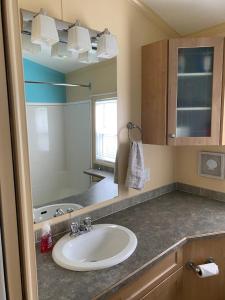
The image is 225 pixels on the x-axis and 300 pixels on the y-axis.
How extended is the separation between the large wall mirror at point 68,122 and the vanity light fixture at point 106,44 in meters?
0.02

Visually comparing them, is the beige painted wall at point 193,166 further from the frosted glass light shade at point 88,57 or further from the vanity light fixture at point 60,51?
the vanity light fixture at point 60,51

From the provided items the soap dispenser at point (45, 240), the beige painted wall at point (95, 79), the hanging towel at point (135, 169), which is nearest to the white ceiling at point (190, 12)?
the beige painted wall at point (95, 79)

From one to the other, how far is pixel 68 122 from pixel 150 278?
3.29ft

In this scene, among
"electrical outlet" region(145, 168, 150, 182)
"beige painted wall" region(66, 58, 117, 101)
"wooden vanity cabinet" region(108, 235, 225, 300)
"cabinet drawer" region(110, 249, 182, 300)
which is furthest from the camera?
"electrical outlet" region(145, 168, 150, 182)

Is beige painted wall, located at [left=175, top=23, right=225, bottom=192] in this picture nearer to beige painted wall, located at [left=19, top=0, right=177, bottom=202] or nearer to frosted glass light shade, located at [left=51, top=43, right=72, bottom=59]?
beige painted wall, located at [left=19, top=0, right=177, bottom=202]

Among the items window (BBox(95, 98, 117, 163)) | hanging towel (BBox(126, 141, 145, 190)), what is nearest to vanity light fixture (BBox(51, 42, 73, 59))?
window (BBox(95, 98, 117, 163))

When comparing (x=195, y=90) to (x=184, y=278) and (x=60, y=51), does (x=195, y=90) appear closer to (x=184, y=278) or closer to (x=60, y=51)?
(x=60, y=51)

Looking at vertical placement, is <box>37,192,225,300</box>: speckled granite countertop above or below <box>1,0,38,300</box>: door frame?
below

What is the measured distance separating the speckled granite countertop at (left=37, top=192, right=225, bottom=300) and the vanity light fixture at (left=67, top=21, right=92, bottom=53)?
115cm

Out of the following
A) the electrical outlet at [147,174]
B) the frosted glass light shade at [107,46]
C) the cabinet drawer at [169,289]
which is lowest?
the cabinet drawer at [169,289]

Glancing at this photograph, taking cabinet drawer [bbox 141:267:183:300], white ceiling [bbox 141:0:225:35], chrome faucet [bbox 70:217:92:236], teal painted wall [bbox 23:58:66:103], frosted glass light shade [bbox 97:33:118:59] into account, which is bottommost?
cabinet drawer [bbox 141:267:183:300]

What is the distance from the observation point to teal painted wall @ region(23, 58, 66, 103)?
Answer: 50.7 inches

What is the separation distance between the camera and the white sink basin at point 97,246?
3.75 ft

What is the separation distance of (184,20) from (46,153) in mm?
1497
